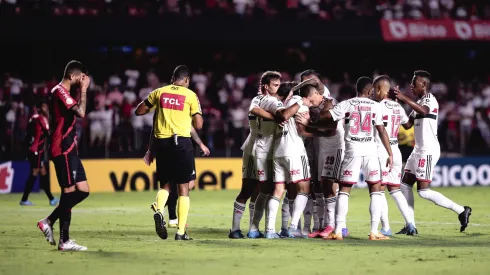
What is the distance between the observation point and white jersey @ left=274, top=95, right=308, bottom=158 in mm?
12922

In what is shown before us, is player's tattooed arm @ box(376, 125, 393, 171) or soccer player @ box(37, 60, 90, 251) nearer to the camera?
soccer player @ box(37, 60, 90, 251)

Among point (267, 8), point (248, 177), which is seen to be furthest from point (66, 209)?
point (267, 8)

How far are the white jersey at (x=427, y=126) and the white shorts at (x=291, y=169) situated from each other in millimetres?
2448

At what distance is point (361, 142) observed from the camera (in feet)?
42.7

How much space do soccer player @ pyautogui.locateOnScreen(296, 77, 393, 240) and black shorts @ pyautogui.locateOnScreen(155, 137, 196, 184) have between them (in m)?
1.68

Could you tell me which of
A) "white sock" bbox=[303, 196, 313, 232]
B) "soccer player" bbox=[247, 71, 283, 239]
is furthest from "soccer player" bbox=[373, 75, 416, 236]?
"soccer player" bbox=[247, 71, 283, 239]

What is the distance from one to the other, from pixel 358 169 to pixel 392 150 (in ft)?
4.13

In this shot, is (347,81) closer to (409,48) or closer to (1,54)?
→ (409,48)

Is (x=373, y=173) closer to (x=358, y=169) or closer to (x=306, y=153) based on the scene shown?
(x=358, y=169)

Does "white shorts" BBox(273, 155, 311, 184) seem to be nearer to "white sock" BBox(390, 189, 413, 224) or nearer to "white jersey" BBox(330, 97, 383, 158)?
"white jersey" BBox(330, 97, 383, 158)

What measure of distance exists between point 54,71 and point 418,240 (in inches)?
932

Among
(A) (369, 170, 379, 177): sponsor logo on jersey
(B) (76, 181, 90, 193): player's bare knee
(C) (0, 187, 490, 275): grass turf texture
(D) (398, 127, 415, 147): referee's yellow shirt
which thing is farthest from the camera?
(D) (398, 127, 415, 147): referee's yellow shirt

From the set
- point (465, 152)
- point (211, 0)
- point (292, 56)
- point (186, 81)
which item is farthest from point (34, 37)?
point (186, 81)

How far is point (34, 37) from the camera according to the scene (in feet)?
102
